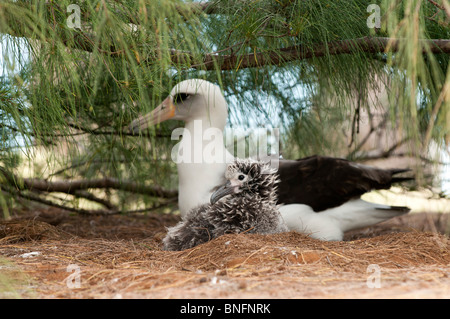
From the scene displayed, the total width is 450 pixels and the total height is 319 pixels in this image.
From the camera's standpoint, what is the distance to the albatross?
3219mm

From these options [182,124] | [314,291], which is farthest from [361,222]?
[314,291]

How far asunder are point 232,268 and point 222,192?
3.46 feet

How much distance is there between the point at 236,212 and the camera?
3.23 m

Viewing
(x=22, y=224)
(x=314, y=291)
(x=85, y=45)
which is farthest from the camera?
(x=22, y=224)

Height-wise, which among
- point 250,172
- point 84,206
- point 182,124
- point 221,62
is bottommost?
point 84,206

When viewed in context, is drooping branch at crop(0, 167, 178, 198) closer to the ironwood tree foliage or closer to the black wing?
the ironwood tree foliage

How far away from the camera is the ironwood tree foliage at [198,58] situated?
2.14 m

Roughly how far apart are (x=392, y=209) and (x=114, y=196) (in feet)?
10.3

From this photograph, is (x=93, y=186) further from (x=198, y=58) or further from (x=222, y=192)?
(x=198, y=58)

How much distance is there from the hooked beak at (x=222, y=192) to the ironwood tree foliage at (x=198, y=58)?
1.94 ft

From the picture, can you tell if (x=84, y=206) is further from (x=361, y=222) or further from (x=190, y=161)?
(x=361, y=222)

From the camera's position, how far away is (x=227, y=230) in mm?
3186

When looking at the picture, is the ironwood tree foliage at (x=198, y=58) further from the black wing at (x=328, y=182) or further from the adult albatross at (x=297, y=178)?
the black wing at (x=328, y=182)

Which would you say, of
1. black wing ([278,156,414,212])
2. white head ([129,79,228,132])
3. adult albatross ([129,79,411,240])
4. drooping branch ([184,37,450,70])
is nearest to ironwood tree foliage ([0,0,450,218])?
drooping branch ([184,37,450,70])
